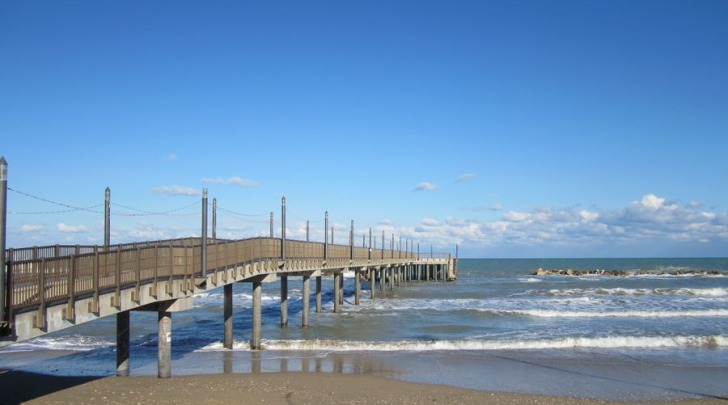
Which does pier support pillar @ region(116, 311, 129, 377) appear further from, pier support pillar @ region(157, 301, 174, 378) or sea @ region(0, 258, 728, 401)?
sea @ region(0, 258, 728, 401)

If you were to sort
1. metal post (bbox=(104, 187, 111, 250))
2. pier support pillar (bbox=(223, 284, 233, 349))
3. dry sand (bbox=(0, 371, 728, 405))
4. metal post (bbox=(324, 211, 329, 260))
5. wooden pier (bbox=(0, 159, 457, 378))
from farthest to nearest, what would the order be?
1. metal post (bbox=(324, 211, 329, 260))
2. pier support pillar (bbox=(223, 284, 233, 349))
3. metal post (bbox=(104, 187, 111, 250))
4. dry sand (bbox=(0, 371, 728, 405))
5. wooden pier (bbox=(0, 159, 457, 378))

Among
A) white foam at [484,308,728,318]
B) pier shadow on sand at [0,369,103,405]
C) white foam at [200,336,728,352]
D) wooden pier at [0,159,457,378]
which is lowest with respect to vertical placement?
white foam at [484,308,728,318]

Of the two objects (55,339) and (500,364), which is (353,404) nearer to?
(500,364)

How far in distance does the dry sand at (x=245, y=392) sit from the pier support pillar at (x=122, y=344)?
78 centimetres

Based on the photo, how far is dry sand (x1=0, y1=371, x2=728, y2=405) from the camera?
47.9ft

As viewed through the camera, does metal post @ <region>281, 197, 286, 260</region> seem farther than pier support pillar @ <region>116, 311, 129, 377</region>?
Yes

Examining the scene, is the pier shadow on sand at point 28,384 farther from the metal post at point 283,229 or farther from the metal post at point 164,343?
the metal post at point 283,229

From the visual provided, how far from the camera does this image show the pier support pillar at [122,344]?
17438mm

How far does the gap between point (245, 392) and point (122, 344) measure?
14.2ft

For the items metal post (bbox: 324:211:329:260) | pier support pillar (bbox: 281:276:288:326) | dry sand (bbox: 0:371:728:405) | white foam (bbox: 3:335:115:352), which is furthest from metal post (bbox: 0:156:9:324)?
metal post (bbox: 324:211:329:260)

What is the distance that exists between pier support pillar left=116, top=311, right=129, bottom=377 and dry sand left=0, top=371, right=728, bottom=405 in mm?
777

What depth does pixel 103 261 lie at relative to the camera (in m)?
12.6

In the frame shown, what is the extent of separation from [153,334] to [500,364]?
16.8 meters

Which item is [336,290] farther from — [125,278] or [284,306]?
[125,278]
